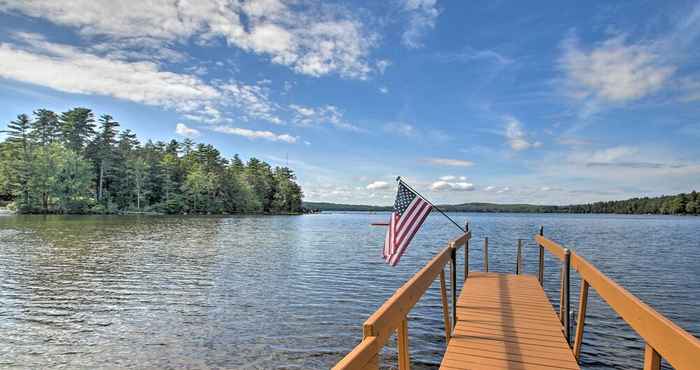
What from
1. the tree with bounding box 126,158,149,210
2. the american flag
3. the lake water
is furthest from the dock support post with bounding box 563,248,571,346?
the tree with bounding box 126,158,149,210

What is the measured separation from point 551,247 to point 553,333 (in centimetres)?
266

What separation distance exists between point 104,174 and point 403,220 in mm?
81823

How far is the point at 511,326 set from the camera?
22.0ft

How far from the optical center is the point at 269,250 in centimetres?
2658

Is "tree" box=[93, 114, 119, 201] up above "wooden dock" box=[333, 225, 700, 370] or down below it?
above

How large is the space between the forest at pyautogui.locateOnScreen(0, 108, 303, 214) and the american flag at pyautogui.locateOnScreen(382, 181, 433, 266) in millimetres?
70785

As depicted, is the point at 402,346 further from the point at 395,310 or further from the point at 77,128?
the point at 77,128

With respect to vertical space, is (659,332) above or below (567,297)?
above

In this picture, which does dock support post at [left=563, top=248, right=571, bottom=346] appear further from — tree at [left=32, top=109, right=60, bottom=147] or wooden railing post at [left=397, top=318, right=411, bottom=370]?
tree at [left=32, top=109, right=60, bottom=147]

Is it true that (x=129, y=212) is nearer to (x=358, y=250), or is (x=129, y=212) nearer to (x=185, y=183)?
(x=185, y=183)

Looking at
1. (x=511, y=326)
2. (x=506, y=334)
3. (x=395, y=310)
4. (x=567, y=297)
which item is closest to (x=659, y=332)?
(x=395, y=310)

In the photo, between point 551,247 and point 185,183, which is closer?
point 551,247

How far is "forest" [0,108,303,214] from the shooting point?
6500 cm

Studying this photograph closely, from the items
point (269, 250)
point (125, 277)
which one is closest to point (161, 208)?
point (269, 250)
